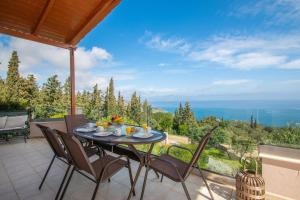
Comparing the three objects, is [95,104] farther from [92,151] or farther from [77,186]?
[77,186]

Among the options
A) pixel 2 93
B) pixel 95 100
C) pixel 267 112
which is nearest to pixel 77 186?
pixel 267 112

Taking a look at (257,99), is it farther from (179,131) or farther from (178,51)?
(178,51)

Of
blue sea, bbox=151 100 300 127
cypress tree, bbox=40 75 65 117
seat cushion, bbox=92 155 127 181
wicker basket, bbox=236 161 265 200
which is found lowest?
wicker basket, bbox=236 161 265 200

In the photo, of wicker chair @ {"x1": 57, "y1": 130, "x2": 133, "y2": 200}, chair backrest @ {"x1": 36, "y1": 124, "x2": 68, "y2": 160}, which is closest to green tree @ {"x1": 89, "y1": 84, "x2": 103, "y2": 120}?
chair backrest @ {"x1": 36, "y1": 124, "x2": 68, "y2": 160}

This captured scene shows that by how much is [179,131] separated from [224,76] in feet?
11.8

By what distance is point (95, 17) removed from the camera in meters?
3.26

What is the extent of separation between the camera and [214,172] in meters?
2.47

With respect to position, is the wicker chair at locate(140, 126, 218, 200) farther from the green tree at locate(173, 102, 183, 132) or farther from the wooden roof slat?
the wooden roof slat

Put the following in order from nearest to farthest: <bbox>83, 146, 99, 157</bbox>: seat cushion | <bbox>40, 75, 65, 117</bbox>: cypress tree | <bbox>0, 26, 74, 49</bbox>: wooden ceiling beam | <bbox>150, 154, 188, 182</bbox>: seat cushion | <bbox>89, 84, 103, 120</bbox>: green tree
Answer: <bbox>150, 154, 188, 182</bbox>: seat cushion < <bbox>83, 146, 99, 157</bbox>: seat cushion < <bbox>0, 26, 74, 49</bbox>: wooden ceiling beam < <bbox>89, 84, 103, 120</bbox>: green tree < <bbox>40, 75, 65, 117</bbox>: cypress tree

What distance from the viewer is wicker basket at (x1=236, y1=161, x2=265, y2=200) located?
1681 mm

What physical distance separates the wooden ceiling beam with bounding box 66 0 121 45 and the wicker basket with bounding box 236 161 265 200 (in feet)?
10.5

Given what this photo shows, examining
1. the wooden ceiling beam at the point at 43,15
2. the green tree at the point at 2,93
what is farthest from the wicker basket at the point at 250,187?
the green tree at the point at 2,93

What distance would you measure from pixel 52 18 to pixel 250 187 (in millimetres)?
4391

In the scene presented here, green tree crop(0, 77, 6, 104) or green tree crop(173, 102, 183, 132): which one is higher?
green tree crop(0, 77, 6, 104)
